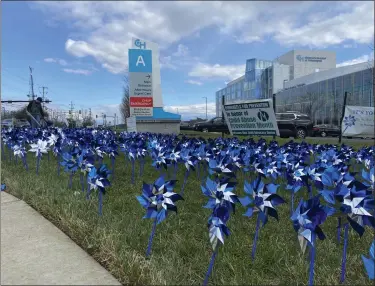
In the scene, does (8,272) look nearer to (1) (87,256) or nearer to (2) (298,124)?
(1) (87,256)

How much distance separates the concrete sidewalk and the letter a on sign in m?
13.3

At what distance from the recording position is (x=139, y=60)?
53.4 feet

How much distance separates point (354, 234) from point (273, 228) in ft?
2.72

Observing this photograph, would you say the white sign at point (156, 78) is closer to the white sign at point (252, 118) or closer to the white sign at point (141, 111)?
the white sign at point (141, 111)

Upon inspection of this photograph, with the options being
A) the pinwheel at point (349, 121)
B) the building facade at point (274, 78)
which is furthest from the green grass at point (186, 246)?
the building facade at point (274, 78)

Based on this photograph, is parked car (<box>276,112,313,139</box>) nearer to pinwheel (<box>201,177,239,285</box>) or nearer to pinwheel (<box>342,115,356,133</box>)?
pinwheel (<box>342,115,356,133</box>)

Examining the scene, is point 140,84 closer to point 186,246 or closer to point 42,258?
point 186,246

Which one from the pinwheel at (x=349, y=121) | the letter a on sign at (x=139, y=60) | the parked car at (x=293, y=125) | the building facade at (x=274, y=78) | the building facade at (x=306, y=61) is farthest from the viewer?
the building facade at (x=306, y=61)

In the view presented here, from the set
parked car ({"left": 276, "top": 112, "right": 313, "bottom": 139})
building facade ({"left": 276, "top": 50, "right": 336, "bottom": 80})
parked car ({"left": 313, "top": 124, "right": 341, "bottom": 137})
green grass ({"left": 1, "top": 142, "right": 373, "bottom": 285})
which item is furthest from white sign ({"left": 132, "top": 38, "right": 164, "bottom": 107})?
building facade ({"left": 276, "top": 50, "right": 336, "bottom": 80})

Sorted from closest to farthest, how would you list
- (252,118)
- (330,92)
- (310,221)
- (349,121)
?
1. (310,221)
2. (252,118)
3. (349,121)
4. (330,92)

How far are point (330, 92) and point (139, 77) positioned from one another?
48.1 metres

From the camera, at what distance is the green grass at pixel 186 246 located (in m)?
2.51

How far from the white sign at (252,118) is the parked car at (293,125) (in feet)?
34.6

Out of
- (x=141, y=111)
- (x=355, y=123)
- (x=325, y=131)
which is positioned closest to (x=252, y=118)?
(x=355, y=123)
